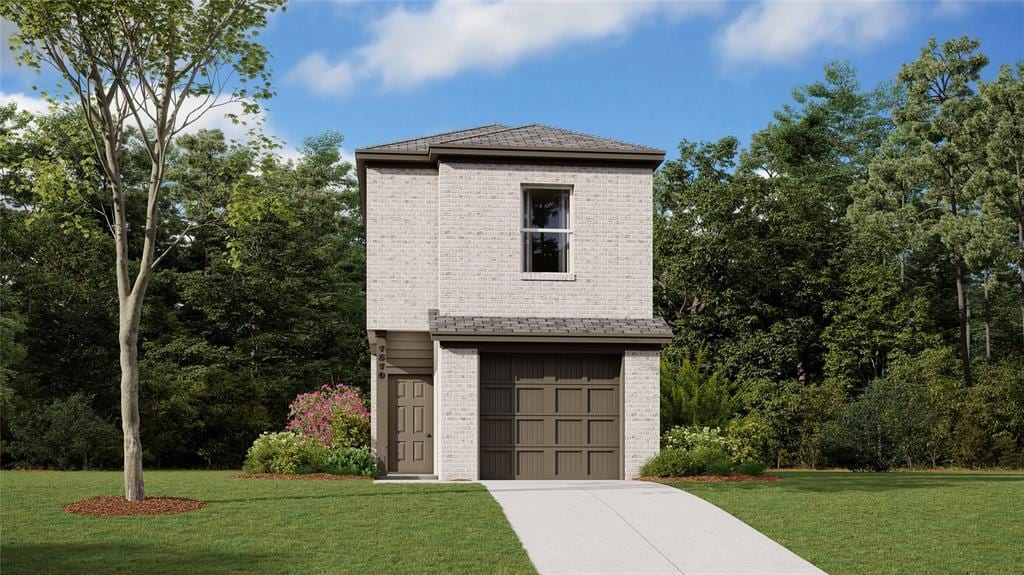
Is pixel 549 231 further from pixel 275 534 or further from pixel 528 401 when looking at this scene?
pixel 275 534

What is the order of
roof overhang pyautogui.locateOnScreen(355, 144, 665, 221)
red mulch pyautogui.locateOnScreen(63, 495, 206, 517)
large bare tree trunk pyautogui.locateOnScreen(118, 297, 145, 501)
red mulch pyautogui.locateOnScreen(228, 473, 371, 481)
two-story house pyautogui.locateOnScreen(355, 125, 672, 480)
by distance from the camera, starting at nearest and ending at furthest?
Result: red mulch pyautogui.locateOnScreen(63, 495, 206, 517) < large bare tree trunk pyautogui.locateOnScreen(118, 297, 145, 501) < two-story house pyautogui.locateOnScreen(355, 125, 672, 480) < red mulch pyautogui.locateOnScreen(228, 473, 371, 481) < roof overhang pyautogui.locateOnScreen(355, 144, 665, 221)

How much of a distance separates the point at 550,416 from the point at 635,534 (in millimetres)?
7283

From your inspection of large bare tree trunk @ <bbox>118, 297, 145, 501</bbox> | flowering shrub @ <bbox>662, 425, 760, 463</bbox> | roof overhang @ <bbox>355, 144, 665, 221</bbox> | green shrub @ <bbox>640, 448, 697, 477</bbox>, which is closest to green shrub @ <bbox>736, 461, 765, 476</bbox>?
flowering shrub @ <bbox>662, 425, 760, 463</bbox>

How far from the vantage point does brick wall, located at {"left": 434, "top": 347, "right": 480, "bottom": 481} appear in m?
20.2

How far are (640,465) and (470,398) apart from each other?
3636 millimetres

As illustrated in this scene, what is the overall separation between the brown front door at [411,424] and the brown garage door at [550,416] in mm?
3150

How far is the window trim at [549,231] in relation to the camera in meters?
21.1

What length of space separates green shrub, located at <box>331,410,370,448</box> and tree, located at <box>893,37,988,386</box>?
20.5 metres

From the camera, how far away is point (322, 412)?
23.4m

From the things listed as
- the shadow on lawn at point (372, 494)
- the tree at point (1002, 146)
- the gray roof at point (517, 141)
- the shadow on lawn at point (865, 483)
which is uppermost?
the tree at point (1002, 146)

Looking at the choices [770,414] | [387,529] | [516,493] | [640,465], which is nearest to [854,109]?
[770,414]

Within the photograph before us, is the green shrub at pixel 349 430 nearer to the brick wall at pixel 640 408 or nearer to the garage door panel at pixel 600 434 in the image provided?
the garage door panel at pixel 600 434

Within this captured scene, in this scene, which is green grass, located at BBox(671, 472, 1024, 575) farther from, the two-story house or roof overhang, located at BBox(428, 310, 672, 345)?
roof overhang, located at BBox(428, 310, 672, 345)

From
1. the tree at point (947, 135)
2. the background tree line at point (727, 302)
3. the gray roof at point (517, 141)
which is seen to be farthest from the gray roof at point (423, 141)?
the tree at point (947, 135)
